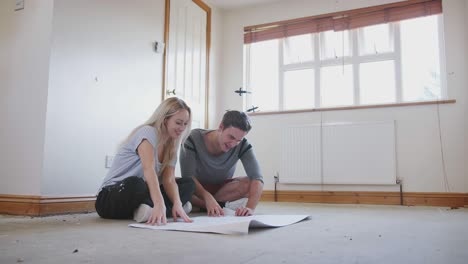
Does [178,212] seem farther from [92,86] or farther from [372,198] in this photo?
[372,198]

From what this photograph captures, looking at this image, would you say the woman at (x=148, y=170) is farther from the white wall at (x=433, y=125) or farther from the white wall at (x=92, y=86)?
the white wall at (x=433, y=125)

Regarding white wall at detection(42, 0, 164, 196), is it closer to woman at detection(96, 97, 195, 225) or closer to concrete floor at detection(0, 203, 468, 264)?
woman at detection(96, 97, 195, 225)

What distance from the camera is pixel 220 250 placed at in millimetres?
1180

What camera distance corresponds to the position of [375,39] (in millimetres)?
4137

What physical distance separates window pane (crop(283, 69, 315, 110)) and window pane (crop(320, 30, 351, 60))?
0.82 ft

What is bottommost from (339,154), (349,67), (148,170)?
(148,170)

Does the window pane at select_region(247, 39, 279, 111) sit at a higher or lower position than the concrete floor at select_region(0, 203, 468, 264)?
higher

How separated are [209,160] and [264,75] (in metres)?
2.52

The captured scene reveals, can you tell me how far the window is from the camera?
392 centimetres

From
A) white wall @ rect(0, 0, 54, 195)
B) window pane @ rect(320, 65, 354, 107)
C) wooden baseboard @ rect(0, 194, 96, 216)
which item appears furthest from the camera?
window pane @ rect(320, 65, 354, 107)

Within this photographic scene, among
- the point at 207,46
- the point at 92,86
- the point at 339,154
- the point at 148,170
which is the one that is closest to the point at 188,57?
the point at 207,46

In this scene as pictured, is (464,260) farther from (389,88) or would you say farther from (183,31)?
(183,31)

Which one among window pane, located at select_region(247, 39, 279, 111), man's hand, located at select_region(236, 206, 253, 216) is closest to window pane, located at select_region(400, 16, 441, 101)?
window pane, located at select_region(247, 39, 279, 111)

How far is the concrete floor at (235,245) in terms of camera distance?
108cm
